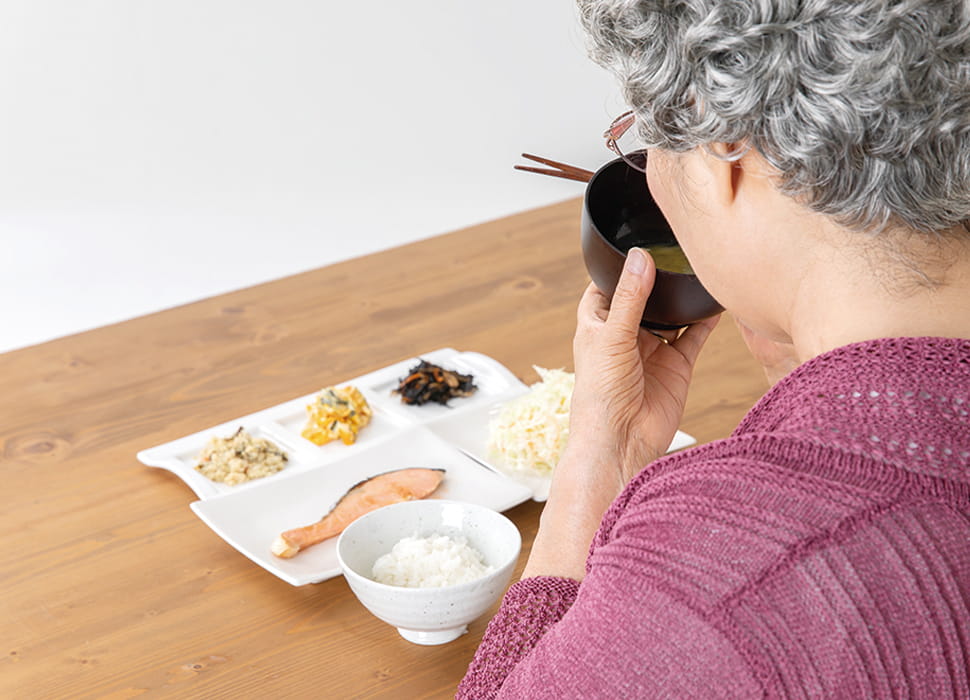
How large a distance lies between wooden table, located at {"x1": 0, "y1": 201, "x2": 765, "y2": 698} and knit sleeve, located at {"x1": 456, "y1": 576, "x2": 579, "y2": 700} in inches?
5.1

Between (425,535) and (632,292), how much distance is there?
0.37 metres

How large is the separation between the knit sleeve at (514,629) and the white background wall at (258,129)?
11.4 feet

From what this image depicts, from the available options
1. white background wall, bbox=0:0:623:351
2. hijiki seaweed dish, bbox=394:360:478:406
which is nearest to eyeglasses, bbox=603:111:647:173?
hijiki seaweed dish, bbox=394:360:478:406

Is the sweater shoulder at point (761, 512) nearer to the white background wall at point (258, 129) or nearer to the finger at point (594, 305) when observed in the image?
the finger at point (594, 305)

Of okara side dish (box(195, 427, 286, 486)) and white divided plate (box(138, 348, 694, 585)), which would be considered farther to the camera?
okara side dish (box(195, 427, 286, 486))

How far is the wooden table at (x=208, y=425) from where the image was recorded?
1.17 metres

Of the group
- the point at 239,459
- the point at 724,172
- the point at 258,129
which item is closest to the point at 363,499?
the point at 239,459

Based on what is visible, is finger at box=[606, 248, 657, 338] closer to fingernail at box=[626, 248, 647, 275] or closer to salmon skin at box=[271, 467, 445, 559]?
fingernail at box=[626, 248, 647, 275]

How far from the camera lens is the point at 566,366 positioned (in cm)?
180

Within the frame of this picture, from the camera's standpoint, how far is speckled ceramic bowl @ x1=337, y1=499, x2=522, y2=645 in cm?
114

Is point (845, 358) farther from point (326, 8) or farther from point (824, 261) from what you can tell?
point (326, 8)

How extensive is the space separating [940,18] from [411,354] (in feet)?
4.09

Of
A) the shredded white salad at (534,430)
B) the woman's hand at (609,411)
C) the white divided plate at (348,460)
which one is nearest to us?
the woman's hand at (609,411)

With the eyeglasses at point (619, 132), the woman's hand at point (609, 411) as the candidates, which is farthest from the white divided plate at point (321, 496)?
the eyeglasses at point (619, 132)
